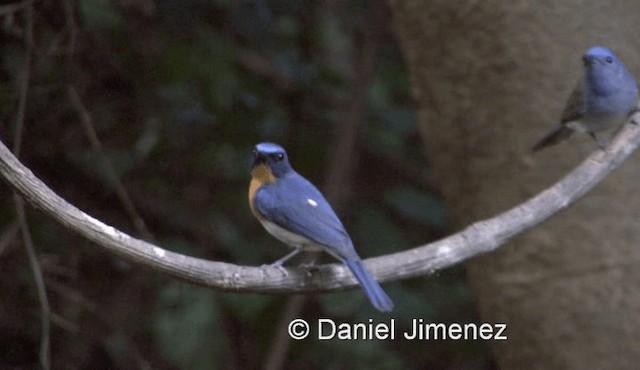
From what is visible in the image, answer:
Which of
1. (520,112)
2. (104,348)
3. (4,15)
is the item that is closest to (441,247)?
(520,112)

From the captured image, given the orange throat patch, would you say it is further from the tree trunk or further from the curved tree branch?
the tree trunk

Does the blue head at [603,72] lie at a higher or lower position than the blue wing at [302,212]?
higher

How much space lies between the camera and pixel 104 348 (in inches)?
191

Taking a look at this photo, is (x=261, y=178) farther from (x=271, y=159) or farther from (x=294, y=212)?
(x=294, y=212)

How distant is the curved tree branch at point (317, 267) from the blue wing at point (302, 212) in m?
0.07

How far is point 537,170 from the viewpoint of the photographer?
12.2 ft

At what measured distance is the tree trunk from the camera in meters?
3.65

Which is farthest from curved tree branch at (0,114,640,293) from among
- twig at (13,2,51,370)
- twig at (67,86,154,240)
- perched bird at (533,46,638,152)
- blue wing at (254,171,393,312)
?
twig at (67,86,154,240)

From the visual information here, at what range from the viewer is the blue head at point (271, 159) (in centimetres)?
283

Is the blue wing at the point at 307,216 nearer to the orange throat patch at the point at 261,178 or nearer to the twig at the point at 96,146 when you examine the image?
the orange throat patch at the point at 261,178

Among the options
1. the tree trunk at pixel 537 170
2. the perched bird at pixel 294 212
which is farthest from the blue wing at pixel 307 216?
the tree trunk at pixel 537 170

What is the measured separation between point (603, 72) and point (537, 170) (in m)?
0.52

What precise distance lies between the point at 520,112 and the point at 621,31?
1.33ft

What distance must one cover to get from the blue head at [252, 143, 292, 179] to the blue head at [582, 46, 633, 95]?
1.01 meters
